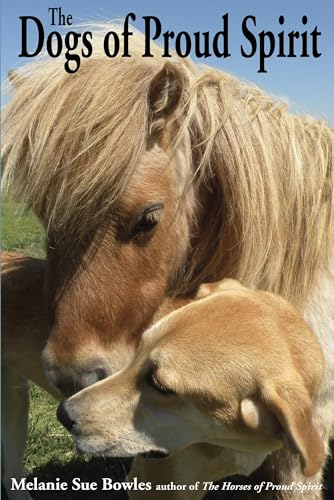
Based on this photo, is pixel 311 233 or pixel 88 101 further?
pixel 311 233

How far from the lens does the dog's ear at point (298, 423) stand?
175 cm

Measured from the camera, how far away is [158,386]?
1.95 m

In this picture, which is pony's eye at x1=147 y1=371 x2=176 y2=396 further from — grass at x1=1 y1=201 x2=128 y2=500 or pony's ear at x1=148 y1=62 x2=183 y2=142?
grass at x1=1 y1=201 x2=128 y2=500

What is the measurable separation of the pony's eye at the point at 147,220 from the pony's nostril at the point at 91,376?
1.71 feet

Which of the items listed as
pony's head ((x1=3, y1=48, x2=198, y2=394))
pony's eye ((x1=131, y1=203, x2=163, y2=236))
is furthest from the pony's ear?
pony's eye ((x1=131, y1=203, x2=163, y2=236))

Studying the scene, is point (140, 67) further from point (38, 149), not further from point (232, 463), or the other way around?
point (232, 463)

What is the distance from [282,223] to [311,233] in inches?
5.4

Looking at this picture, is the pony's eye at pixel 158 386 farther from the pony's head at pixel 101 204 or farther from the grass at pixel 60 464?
the grass at pixel 60 464

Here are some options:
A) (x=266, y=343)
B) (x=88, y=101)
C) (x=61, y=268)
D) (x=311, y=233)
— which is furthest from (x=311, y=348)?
(x=88, y=101)

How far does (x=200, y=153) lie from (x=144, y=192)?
352 mm

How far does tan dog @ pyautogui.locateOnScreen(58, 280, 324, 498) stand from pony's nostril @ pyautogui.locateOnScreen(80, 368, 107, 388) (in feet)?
0.12

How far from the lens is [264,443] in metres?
2.01

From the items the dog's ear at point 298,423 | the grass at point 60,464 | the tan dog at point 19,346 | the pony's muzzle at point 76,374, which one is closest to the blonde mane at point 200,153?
the pony's muzzle at point 76,374

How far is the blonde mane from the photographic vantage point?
2016 mm
